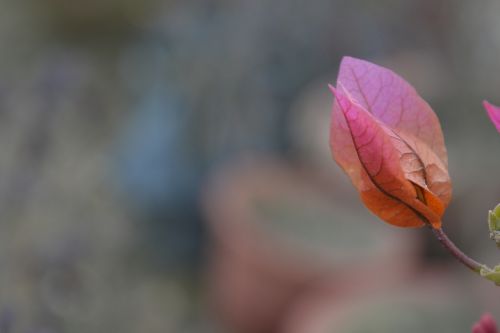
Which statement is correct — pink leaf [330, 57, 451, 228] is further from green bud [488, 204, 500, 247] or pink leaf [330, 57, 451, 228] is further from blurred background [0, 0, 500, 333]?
blurred background [0, 0, 500, 333]

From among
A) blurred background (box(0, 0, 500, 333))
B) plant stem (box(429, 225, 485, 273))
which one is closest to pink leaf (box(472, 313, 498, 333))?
plant stem (box(429, 225, 485, 273))

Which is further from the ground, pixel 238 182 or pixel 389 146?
pixel 389 146

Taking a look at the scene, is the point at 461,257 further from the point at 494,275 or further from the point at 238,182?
the point at 238,182

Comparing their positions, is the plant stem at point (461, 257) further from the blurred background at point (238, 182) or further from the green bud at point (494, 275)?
the blurred background at point (238, 182)

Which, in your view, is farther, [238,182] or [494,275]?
[238,182]

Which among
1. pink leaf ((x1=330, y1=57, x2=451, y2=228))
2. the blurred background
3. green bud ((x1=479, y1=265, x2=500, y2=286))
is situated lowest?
the blurred background

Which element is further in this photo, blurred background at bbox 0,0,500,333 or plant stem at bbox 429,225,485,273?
blurred background at bbox 0,0,500,333

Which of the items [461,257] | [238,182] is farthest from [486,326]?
[238,182]
